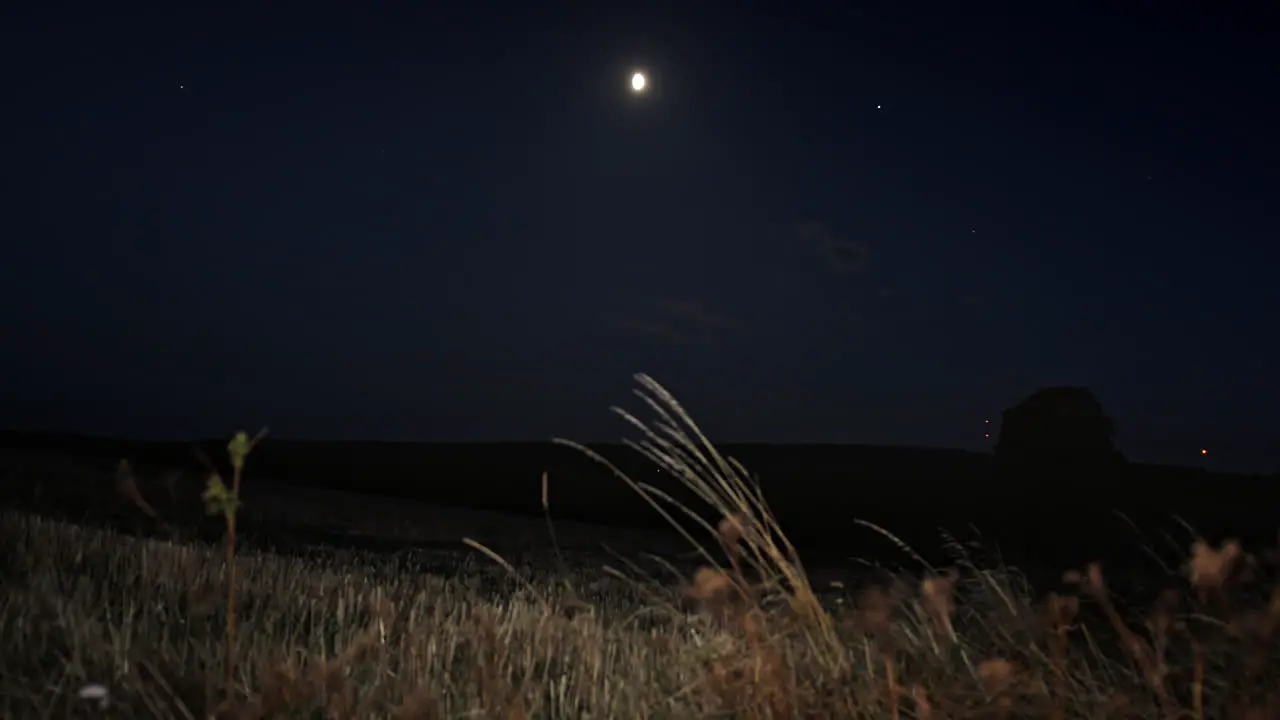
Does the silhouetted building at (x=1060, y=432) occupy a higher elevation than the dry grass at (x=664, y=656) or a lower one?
higher

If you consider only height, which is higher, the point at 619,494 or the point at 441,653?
the point at 619,494

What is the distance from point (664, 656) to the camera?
490cm

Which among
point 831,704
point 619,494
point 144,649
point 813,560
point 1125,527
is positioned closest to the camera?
point 831,704

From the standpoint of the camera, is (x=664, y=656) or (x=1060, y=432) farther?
(x=1060, y=432)

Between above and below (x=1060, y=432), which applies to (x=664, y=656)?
below

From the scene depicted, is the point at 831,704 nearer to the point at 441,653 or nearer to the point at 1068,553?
the point at 441,653

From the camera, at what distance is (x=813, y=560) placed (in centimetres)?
2023

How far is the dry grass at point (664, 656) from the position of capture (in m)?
3.35

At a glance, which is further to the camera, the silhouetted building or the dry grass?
the silhouetted building

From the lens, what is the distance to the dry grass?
3.35m

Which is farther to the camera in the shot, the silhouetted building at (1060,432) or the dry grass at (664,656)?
the silhouetted building at (1060,432)

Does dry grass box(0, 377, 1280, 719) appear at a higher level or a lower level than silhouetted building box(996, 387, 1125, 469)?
lower

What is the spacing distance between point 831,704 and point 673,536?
20.7 m

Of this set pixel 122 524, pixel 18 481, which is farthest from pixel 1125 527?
pixel 18 481
